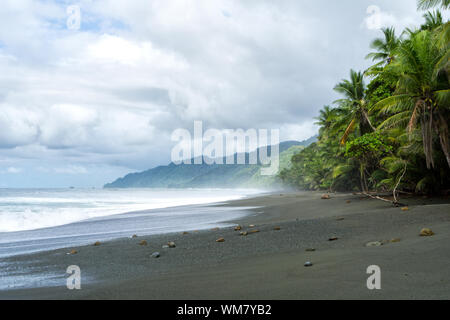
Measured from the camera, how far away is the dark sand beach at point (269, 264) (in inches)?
141

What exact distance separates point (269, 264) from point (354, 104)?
22.9 metres

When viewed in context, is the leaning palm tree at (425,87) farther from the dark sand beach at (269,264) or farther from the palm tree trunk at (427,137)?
the dark sand beach at (269,264)

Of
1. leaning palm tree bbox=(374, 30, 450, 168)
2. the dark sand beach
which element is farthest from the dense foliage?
the dark sand beach

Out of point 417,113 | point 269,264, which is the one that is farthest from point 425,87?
point 269,264

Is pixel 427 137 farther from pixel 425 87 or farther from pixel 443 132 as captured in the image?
pixel 425 87

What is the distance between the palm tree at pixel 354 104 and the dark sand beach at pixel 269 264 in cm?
1652

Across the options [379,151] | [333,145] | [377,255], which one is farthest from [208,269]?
[333,145]

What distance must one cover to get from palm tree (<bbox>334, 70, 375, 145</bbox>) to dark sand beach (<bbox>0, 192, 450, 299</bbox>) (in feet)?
54.2

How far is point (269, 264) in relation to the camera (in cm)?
518

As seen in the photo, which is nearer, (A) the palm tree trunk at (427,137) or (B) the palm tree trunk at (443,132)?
(A) the palm tree trunk at (427,137)

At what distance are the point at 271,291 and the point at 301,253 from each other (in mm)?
2467

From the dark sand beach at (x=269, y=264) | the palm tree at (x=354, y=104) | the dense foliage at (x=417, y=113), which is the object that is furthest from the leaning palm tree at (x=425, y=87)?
the palm tree at (x=354, y=104)

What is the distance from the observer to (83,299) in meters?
3.82
